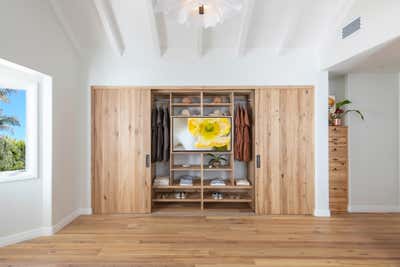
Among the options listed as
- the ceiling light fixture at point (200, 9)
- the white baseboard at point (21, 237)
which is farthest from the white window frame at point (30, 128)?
the ceiling light fixture at point (200, 9)

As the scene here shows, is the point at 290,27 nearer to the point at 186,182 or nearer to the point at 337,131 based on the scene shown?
the point at 337,131

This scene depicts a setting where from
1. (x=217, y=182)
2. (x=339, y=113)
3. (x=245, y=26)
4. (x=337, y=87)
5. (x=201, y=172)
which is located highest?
(x=245, y=26)

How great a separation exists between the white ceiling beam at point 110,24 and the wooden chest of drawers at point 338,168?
3.36 m

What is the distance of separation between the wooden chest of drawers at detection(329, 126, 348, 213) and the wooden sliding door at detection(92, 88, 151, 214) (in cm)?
280

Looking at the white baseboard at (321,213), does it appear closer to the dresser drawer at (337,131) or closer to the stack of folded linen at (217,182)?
the dresser drawer at (337,131)

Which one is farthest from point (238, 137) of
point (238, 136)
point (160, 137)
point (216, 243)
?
point (216, 243)

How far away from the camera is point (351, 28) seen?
10.3 ft

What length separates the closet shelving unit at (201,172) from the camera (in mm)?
4082

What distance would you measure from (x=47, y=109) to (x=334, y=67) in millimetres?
3841

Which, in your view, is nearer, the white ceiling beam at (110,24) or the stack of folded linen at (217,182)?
the white ceiling beam at (110,24)

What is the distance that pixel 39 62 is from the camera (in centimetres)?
295

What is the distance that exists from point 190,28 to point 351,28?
2.00 m

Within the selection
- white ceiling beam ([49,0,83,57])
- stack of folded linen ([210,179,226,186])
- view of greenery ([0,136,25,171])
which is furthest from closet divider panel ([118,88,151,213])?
view of greenery ([0,136,25,171])

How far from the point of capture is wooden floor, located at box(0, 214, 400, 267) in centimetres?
256
